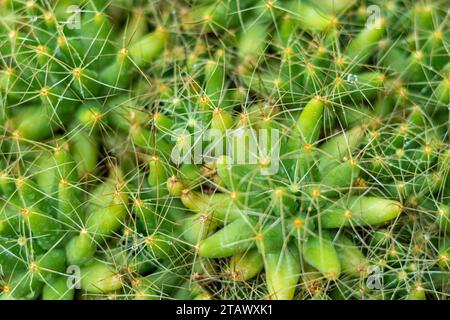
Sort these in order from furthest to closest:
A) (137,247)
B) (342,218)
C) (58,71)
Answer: (58,71), (137,247), (342,218)

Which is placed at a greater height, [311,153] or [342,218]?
[311,153]

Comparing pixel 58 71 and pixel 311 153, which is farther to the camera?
pixel 58 71

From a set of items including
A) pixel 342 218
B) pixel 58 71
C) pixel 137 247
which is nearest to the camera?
pixel 342 218

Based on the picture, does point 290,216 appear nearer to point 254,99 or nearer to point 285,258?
point 285,258

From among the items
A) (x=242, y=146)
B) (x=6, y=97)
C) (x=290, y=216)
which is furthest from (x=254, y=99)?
(x=6, y=97)
